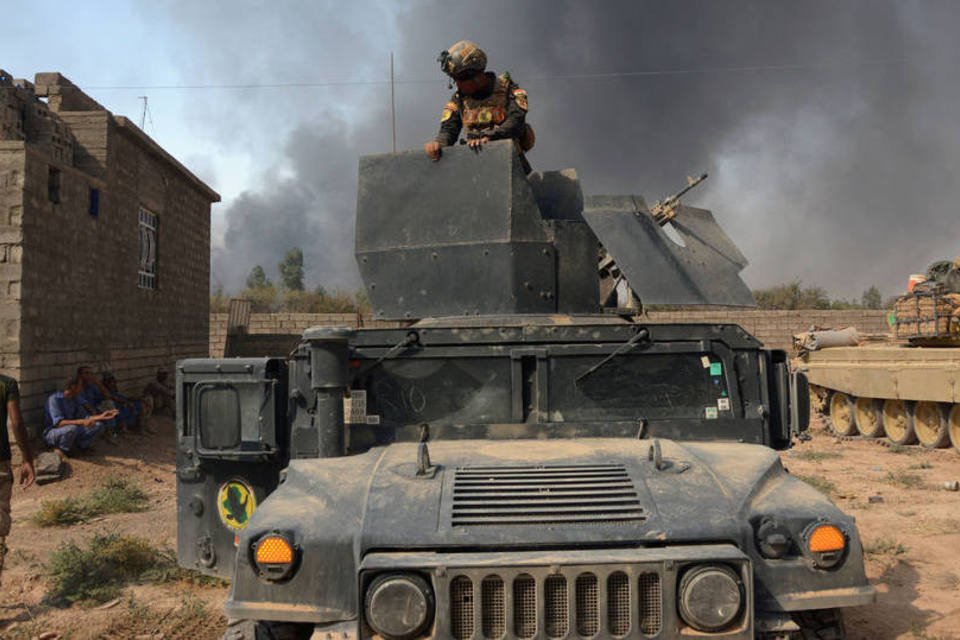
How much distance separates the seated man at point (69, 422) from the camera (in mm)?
9711

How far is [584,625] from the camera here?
8.73 feet

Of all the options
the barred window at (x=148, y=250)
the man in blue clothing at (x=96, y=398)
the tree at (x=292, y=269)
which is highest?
the tree at (x=292, y=269)

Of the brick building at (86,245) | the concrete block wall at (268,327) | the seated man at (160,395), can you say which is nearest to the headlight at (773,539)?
the brick building at (86,245)

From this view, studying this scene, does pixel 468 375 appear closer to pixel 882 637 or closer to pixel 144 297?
pixel 882 637

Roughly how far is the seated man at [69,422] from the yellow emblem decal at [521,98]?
705cm

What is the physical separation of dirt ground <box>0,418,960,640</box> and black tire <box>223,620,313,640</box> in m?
1.88

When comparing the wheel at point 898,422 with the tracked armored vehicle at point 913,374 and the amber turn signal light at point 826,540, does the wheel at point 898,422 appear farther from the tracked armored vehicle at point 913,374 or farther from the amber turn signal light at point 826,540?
the amber turn signal light at point 826,540

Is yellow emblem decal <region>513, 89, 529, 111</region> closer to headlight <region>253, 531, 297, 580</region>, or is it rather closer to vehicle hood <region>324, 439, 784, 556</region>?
vehicle hood <region>324, 439, 784, 556</region>

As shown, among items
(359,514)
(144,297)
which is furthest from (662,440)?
(144,297)

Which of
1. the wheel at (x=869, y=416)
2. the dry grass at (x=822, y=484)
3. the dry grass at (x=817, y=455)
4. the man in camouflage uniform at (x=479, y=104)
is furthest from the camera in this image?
the wheel at (x=869, y=416)

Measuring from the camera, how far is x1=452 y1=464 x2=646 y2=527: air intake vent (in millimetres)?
2881

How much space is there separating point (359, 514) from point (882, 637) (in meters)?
3.20

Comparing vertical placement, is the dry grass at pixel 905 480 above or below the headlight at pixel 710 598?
below

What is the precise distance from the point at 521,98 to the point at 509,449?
8.63 feet
